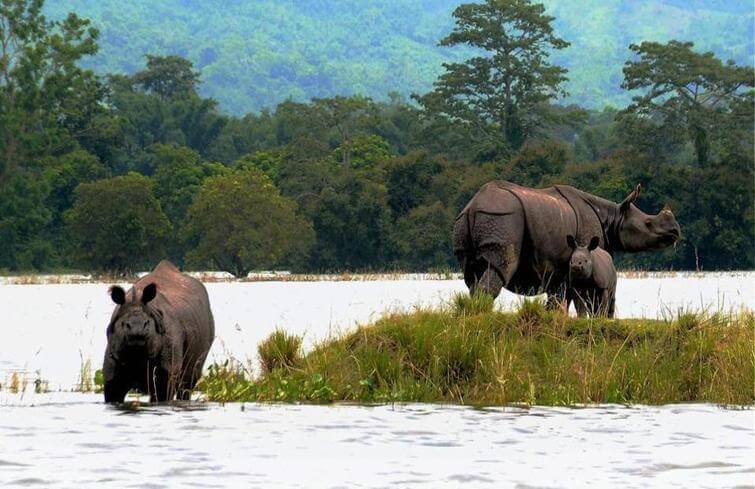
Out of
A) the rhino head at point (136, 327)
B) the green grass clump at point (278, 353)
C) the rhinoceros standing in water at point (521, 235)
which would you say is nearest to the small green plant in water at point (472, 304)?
the rhinoceros standing in water at point (521, 235)

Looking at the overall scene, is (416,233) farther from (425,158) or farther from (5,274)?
(5,274)

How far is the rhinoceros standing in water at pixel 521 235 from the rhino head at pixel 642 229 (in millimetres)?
527

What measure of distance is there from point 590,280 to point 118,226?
175 feet

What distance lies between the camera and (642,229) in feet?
66.4

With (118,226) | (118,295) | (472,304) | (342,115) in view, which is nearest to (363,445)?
(118,295)

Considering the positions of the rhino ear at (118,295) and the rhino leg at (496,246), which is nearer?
the rhino ear at (118,295)

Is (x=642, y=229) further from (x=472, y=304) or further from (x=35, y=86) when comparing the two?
(x=35, y=86)

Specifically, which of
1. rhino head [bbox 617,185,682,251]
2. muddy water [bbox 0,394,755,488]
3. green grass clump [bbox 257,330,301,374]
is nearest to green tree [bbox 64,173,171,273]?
rhino head [bbox 617,185,682,251]

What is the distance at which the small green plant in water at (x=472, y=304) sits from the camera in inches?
643

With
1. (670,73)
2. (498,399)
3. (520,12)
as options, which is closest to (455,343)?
(498,399)

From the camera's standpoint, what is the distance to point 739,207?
224ft

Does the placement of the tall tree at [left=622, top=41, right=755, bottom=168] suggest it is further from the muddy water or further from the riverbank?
the muddy water

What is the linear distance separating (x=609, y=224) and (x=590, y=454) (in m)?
8.70

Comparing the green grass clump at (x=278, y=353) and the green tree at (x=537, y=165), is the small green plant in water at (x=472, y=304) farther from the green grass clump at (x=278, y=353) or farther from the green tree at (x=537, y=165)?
the green tree at (x=537, y=165)
